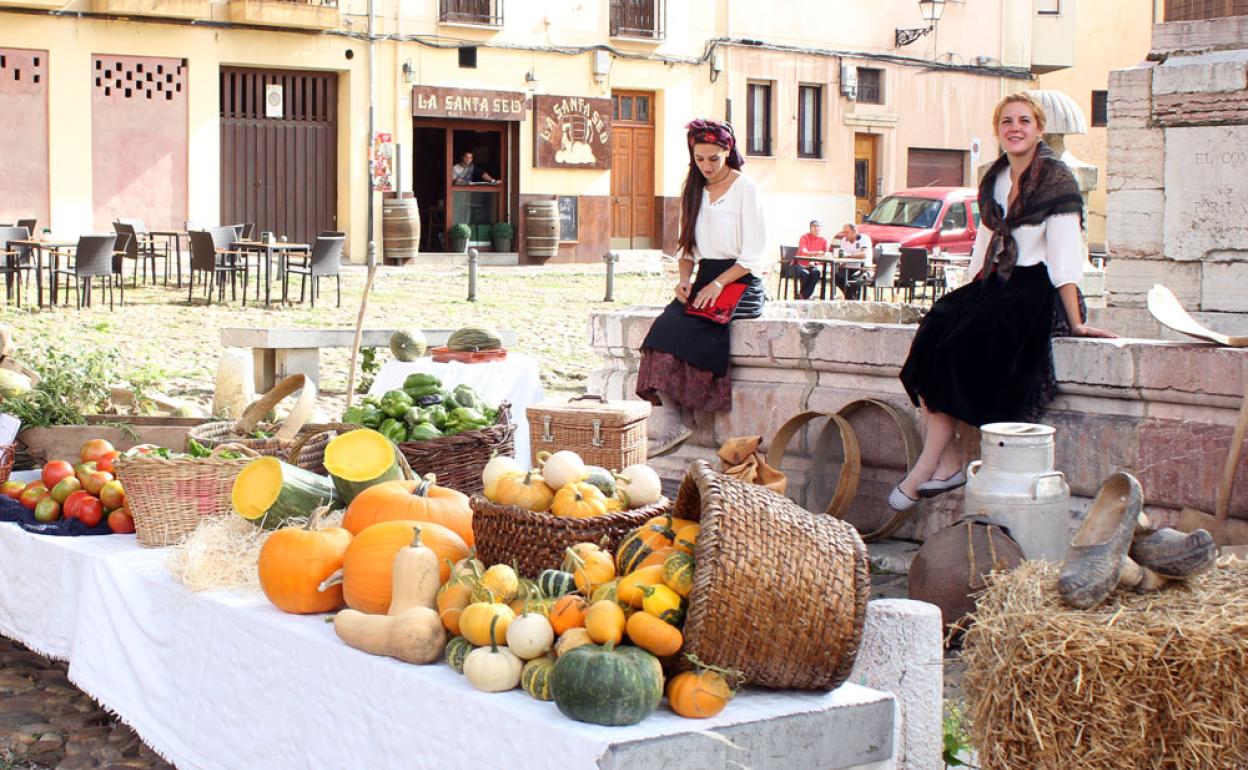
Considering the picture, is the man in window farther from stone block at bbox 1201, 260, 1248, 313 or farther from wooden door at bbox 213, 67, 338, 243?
stone block at bbox 1201, 260, 1248, 313

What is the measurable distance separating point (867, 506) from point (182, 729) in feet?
11.2

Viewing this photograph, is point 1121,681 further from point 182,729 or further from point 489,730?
point 182,729

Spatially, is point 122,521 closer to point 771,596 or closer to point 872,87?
point 771,596

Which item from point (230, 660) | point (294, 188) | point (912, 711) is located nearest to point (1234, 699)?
point (912, 711)

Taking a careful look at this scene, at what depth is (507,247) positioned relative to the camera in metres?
26.2

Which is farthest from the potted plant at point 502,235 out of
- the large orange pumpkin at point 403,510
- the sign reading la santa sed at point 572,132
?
the large orange pumpkin at point 403,510

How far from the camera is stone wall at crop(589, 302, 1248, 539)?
219 inches

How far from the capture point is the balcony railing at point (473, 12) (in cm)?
2517

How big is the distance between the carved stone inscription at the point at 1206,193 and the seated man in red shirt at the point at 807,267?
11.4 m

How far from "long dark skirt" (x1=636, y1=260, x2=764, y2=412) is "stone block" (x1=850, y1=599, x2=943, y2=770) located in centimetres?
344

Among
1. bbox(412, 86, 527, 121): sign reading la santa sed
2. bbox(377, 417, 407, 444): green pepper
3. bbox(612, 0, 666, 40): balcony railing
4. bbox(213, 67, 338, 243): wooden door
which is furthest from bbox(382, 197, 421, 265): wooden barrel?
bbox(377, 417, 407, 444): green pepper

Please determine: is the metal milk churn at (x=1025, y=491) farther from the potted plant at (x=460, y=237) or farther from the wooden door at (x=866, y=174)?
the wooden door at (x=866, y=174)

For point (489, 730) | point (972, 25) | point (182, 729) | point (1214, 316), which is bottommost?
point (182, 729)

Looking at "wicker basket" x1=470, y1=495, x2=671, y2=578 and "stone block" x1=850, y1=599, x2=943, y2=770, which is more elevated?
"wicker basket" x1=470, y1=495, x2=671, y2=578
